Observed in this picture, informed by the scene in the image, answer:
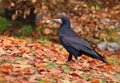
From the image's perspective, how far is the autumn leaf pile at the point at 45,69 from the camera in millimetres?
7125

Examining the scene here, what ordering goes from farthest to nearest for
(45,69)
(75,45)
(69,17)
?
(69,17), (75,45), (45,69)

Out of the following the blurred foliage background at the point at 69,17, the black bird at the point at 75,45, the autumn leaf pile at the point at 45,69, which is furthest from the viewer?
the blurred foliage background at the point at 69,17

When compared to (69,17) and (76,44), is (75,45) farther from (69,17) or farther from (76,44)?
(69,17)

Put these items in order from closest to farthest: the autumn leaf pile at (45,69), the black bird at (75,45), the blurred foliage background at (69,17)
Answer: the autumn leaf pile at (45,69) → the black bird at (75,45) → the blurred foliage background at (69,17)

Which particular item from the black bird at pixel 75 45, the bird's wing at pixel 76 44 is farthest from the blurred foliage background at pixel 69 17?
the bird's wing at pixel 76 44

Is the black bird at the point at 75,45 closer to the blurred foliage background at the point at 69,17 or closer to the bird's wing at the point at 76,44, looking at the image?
the bird's wing at the point at 76,44

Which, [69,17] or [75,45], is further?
[69,17]

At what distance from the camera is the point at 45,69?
800 cm

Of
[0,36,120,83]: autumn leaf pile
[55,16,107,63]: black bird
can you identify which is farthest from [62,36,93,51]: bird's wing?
[0,36,120,83]: autumn leaf pile

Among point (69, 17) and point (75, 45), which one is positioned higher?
point (75, 45)

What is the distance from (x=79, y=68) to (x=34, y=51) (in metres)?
1.99

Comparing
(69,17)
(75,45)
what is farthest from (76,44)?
(69,17)

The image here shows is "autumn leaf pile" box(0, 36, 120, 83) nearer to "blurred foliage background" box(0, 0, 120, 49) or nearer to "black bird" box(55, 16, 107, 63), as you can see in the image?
"black bird" box(55, 16, 107, 63)

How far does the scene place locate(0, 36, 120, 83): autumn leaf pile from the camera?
281 inches
